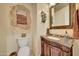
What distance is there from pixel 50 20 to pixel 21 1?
1.11ft

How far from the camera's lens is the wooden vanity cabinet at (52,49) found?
167 centimetres

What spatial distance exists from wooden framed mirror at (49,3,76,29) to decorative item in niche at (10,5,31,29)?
0.23 m

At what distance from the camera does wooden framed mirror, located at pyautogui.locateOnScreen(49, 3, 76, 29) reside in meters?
1.67

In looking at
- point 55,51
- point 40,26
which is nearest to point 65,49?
point 55,51

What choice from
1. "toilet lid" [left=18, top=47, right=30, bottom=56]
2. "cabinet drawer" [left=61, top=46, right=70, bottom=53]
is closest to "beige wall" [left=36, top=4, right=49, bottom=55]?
"toilet lid" [left=18, top=47, right=30, bottom=56]

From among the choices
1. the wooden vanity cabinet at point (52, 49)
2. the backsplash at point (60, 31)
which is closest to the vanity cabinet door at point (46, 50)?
the wooden vanity cabinet at point (52, 49)

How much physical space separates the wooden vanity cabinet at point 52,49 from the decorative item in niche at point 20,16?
0.22m

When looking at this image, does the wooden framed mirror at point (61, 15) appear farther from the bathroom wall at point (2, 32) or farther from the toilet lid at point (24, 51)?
the bathroom wall at point (2, 32)

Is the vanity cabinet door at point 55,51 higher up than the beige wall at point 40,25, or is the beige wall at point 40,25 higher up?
the beige wall at point 40,25

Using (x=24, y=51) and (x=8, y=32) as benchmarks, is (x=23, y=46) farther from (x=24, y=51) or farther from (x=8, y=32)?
(x=8, y=32)

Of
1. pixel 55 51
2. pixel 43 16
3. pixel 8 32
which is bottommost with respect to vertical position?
pixel 55 51

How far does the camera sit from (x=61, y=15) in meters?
1.68

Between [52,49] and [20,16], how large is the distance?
1.45 feet

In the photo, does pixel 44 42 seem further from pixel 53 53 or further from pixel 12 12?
pixel 12 12
